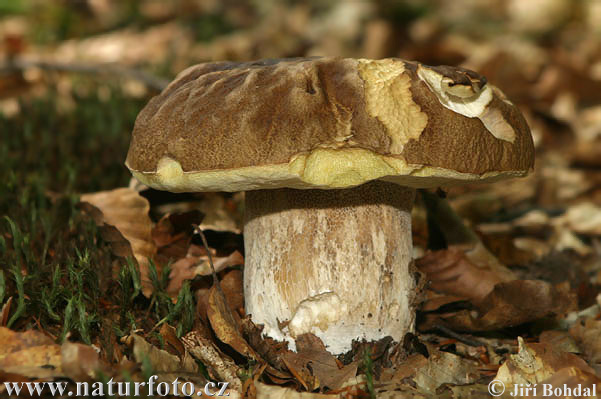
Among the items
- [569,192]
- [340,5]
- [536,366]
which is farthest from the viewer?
[340,5]

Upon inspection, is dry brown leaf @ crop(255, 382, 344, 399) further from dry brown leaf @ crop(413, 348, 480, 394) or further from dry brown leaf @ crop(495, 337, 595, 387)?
dry brown leaf @ crop(495, 337, 595, 387)

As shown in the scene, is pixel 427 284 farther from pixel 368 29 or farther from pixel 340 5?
pixel 340 5

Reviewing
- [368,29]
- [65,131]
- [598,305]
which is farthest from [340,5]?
[598,305]

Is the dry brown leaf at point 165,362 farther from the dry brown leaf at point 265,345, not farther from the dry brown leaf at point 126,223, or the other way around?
the dry brown leaf at point 126,223

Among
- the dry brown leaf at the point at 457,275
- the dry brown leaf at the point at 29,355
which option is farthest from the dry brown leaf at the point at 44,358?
the dry brown leaf at the point at 457,275

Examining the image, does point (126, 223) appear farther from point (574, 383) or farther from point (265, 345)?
point (574, 383)

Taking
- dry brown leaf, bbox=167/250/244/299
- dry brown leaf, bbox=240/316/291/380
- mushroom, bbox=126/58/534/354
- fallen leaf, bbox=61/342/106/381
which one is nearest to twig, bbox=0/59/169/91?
dry brown leaf, bbox=167/250/244/299
